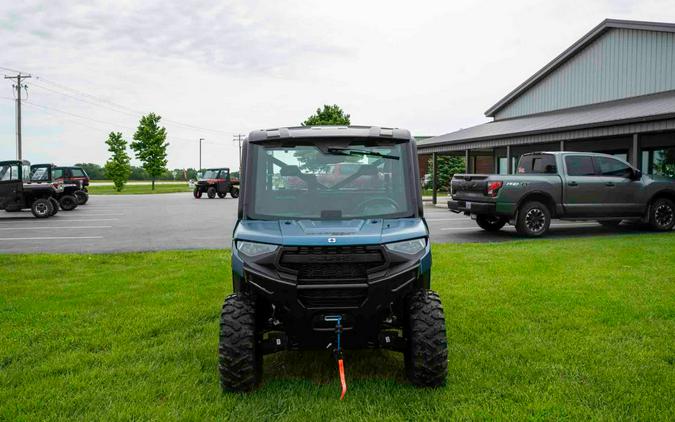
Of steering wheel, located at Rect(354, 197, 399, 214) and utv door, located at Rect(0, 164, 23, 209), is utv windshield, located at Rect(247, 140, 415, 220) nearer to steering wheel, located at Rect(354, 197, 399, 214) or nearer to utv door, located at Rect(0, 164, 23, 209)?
steering wheel, located at Rect(354, 197, 399, 214)

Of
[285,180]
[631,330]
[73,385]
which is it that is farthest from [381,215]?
[631,330]

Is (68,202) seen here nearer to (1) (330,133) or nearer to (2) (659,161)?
(1) (330,133)

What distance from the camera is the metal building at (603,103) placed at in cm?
1797

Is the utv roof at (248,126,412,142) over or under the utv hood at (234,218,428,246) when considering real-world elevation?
over

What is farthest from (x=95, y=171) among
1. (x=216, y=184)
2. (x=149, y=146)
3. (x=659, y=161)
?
(x=659, y=161)

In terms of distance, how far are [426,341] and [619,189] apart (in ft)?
38.1

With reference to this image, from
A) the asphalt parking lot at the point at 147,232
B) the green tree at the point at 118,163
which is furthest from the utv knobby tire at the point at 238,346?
the green tree at the point at 118,163

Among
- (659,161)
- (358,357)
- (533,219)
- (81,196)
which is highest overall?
(659,161)

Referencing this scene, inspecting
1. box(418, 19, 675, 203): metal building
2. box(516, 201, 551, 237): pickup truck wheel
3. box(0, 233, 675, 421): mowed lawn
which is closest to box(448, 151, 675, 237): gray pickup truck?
box(516, 201, 551, 237): pickup truck wheel

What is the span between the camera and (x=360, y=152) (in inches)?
161

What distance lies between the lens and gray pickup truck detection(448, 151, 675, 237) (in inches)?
492

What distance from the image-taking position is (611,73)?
79.3ft

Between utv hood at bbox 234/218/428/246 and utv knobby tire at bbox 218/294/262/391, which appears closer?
utv hood at bbox 234/218/428/246

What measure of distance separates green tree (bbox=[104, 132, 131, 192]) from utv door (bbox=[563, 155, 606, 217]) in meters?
45.5
